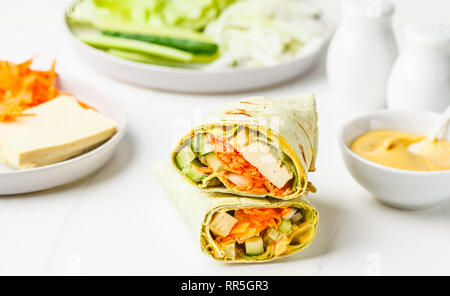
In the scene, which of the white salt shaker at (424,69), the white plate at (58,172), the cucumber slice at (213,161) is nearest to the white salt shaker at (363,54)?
the white salt shaker at (424,69)

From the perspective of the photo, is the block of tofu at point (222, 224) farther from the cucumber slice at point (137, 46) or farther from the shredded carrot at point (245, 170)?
the cucumber slice at point (137, 46)

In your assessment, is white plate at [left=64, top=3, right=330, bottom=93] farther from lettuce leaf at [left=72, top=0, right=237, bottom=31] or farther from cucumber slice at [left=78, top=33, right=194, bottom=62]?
lettuce leaf at [left=72, top=0, right=237, bottom=31]

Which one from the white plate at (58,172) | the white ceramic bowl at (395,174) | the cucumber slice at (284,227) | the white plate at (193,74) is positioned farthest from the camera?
the white plate at (193,74)

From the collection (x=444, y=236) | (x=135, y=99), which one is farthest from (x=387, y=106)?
(x=135, y=99)

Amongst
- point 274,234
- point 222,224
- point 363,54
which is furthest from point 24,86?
point 363,54

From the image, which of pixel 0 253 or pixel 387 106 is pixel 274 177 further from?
pixel 387 106

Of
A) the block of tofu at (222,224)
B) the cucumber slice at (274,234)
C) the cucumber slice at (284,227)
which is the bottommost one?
the cucumber slice at (274,234)
